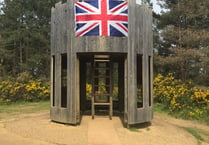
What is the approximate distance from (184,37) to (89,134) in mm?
17220

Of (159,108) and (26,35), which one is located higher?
(26,35)

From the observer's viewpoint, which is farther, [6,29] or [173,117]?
[6,29]

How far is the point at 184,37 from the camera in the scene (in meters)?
22.9

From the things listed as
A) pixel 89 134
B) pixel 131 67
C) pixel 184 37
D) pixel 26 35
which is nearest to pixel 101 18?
pixel 131 67

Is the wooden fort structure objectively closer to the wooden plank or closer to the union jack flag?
the wooden plank

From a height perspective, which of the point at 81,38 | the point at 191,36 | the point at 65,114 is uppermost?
the point at 191,36

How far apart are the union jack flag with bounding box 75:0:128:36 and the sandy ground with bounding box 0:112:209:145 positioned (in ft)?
9.99

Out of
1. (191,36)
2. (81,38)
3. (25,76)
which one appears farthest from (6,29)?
(81,38)

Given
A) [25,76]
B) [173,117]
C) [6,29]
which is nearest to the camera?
[173,117]

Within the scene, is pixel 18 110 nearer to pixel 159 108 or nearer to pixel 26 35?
pixel 159 108

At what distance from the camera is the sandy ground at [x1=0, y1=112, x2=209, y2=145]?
7406 mm

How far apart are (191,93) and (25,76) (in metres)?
12.5

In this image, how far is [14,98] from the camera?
19.6 meters

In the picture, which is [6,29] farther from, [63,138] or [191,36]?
[63,138]
